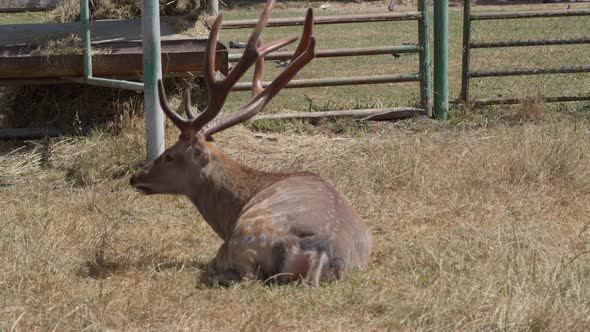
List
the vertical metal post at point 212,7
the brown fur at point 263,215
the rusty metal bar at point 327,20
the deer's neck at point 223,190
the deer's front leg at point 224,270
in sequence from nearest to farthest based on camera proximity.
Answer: the brown fur at point 263,215 < the deer's front leg at point 224,270 < the deer's neck at point 223,190 < the vertical metal post at point 212,7 < the rusty metal bar at point 327,20

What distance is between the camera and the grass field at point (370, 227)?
18.0 feet

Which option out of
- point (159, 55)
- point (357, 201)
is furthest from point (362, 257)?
point (159, 55)

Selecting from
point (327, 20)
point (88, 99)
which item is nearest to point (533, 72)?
point (327, 20)

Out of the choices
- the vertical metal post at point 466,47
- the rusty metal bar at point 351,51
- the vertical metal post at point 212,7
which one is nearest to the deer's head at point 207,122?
the vertical metal post at point 212,7

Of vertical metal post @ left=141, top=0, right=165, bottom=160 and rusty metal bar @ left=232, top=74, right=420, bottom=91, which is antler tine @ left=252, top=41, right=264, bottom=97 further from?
rusty metal bar @ left=232, top=74, right=420, bottom=91

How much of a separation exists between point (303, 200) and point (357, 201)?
6.16 feet

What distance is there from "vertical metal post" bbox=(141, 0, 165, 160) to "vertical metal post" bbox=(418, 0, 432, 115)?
11.3 feet

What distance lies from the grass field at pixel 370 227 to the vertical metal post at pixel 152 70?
1.31 feet

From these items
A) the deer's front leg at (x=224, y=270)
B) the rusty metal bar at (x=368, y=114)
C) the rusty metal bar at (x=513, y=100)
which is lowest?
the deer's front leg at (x=224, y=270)

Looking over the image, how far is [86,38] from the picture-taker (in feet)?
32.0

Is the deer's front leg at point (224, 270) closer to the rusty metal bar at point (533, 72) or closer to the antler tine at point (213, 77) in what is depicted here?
the antler tine at point (213, 77)

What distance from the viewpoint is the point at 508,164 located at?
891cm

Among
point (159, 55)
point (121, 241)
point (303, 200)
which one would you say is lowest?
point (121, 241)

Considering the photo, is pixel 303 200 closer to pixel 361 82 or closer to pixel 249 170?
pixel 249 170
